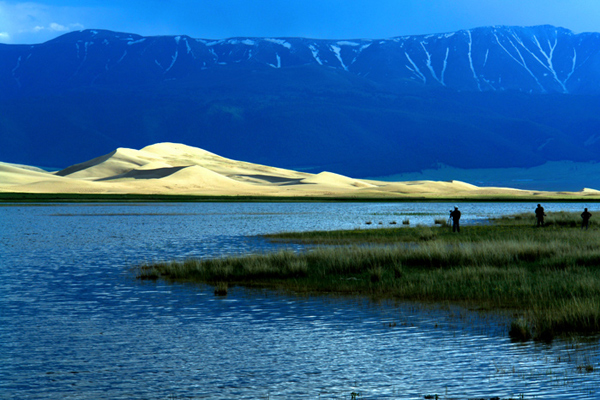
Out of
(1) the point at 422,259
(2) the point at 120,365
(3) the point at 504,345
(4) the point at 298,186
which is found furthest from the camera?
(4) the point at 298,186

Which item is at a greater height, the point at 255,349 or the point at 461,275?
the point at 461,275

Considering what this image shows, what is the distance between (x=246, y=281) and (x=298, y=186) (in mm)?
166720

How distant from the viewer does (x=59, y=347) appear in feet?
50.0

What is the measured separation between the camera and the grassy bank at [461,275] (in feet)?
58.5

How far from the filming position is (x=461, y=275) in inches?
948

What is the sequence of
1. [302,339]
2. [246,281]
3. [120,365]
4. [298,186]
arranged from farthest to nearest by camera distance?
[298,186] → [246,281] → [302,339] → [120,365]

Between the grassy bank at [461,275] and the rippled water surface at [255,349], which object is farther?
the grassy bank at [461,275]

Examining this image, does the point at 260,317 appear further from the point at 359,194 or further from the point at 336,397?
the point at 359,194

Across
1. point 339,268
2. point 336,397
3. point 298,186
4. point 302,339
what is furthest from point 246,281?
point 298,186

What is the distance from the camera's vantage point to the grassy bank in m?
17.8

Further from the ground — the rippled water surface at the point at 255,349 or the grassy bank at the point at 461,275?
the grassy bank at the point at 461,275

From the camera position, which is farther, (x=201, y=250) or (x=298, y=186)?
(x=298, y=186)

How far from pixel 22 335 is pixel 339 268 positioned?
13.1 m

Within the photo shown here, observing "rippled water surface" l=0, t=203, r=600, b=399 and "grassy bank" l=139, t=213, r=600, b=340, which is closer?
"rippled water surface" l=0, t=203, r=600, b=399
